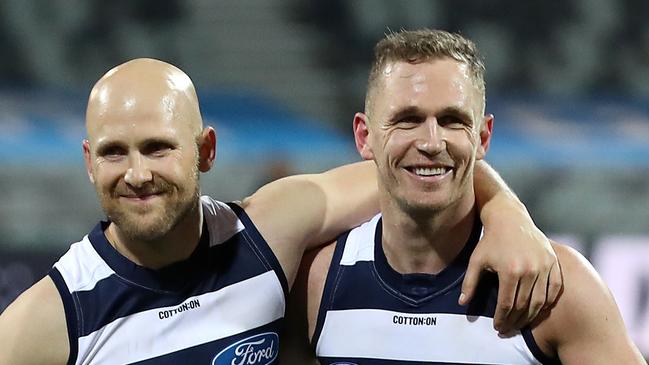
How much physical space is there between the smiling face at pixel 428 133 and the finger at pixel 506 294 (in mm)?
186

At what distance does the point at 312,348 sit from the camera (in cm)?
243

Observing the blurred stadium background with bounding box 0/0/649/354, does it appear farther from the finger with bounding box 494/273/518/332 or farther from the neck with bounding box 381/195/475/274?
the finger with bounding box 494/273/518/332

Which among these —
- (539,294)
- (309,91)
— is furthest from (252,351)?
(309,91)

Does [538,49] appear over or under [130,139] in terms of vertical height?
over

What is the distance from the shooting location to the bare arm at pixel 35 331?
218 centimetres

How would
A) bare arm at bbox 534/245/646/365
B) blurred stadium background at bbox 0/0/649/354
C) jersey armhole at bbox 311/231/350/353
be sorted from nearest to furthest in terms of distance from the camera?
bare arm at bbox 534/245/646/365
jersey armhole at bbox 311/231/350/353
blurred stadium background at bbox 0/0/649/354

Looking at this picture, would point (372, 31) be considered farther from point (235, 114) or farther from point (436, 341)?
point (436, 341)

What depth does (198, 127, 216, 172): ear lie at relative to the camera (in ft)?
7.48

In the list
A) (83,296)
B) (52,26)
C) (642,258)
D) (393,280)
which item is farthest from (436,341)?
(52,26)

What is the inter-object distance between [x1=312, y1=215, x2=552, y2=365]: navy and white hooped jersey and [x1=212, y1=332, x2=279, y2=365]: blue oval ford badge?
0.10 m

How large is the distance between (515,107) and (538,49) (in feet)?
1.10

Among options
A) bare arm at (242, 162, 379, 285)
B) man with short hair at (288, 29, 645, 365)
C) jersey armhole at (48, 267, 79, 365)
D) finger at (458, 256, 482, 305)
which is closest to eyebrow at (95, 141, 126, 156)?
jersey armhole at (48, 267, 79, 365)

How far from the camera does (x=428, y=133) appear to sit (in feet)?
7.02

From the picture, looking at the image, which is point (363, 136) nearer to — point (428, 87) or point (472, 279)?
point (428, 87)
